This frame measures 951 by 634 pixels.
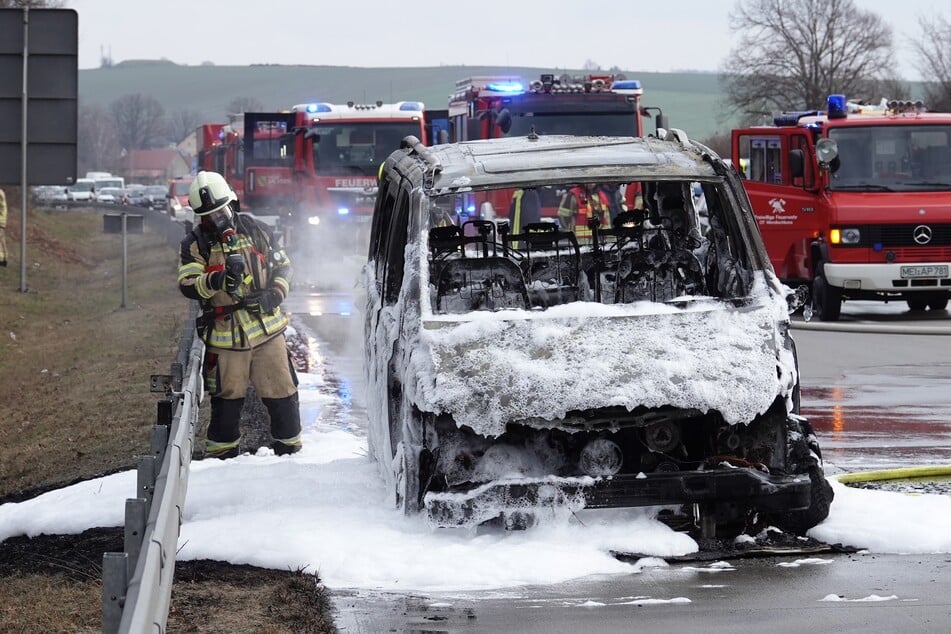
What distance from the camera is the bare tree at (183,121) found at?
175125 millimetres

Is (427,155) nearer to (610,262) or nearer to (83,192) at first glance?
(610,262)

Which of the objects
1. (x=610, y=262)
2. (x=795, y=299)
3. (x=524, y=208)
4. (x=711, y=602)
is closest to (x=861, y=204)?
(x=524, y=208)

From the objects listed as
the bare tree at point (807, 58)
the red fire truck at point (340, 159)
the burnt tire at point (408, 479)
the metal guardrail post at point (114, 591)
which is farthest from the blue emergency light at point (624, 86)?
the bare tree at point (807, 58)

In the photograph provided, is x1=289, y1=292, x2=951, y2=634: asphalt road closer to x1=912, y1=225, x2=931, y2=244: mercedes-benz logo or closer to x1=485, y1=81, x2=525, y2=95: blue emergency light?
x1=912, y1=225, x2=931, y2=244: mercedes-benz logo

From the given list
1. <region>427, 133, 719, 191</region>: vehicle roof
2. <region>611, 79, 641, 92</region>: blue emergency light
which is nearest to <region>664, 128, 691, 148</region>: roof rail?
<region>427, 133, 719, 191</region>: vehicle roof

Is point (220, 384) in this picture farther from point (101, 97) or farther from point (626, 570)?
point (101, 97)

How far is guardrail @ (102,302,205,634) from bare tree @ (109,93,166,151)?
193m

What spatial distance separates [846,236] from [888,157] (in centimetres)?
115

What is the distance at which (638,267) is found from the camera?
8.70m

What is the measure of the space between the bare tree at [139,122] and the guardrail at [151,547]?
193m

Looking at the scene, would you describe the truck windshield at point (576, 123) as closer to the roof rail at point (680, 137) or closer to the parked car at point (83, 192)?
the roof rail at point (680, 137)

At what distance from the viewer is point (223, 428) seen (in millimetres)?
9789

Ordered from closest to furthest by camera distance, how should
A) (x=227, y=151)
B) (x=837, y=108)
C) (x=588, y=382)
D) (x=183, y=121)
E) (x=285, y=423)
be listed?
(x=588, y=382), (x=285, y=423), (x=837, y=108), (x=227, y=151), (x=183, y=121)

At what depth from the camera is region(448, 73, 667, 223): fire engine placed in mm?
22562
